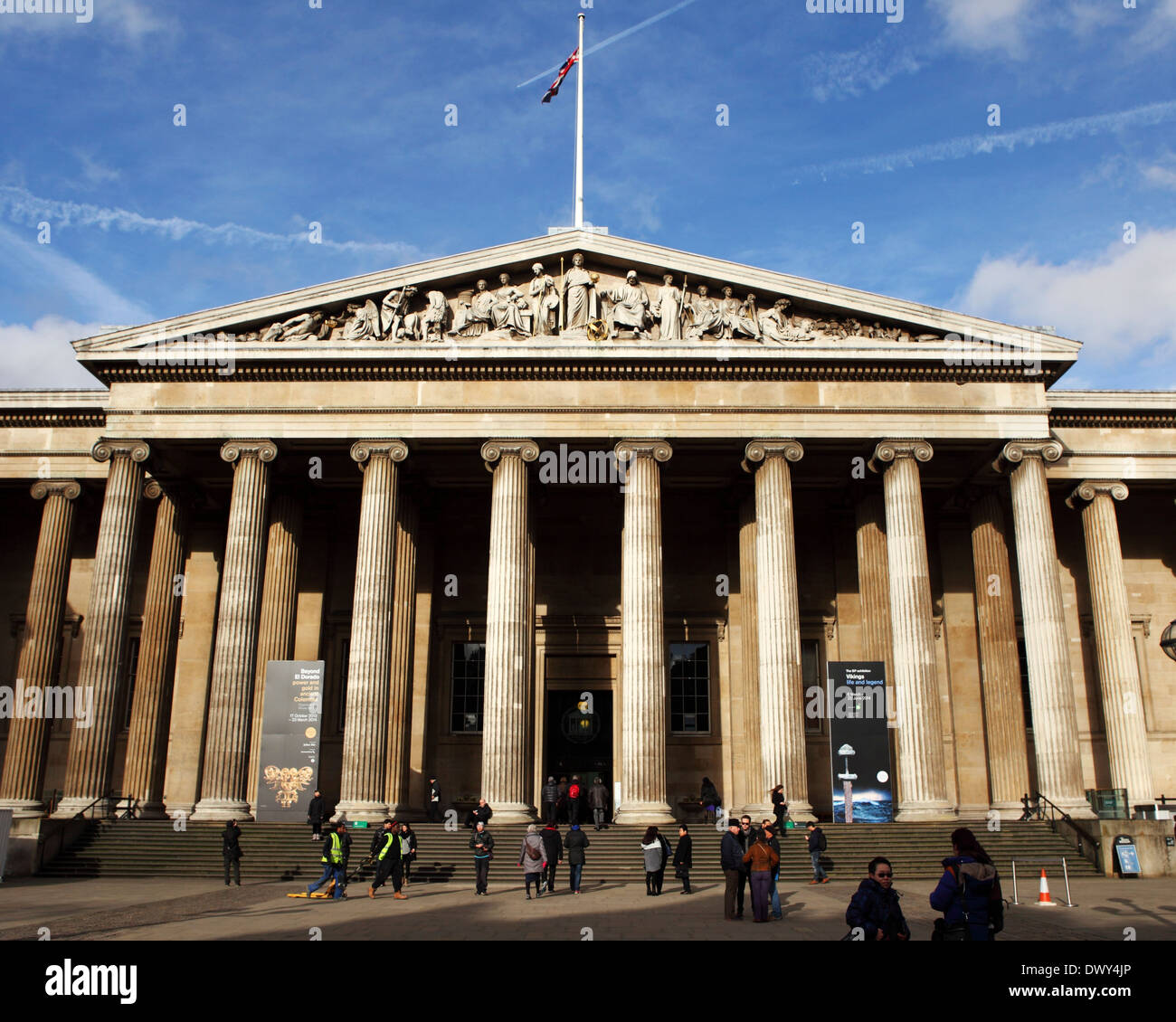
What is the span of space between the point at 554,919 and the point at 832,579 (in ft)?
70.2

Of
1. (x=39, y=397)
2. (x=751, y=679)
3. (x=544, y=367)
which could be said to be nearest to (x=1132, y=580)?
(x=751, y=679)

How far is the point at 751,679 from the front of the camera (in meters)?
31.5

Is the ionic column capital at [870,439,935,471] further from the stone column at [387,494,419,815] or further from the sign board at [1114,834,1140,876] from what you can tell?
the stone column at [387,494,419,815]

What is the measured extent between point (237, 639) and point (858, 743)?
16.5 meters

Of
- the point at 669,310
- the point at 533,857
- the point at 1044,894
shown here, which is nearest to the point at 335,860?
the point at 533,857

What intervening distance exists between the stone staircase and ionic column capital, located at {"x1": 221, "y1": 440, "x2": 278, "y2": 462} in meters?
9.85

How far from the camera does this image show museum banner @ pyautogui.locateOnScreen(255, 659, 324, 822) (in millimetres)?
26656

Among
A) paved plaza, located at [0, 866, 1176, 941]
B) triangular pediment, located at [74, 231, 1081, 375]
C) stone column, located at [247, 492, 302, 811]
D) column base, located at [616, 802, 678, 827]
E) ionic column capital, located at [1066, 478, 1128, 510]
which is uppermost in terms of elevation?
triangular pediment, located at [74, 231, 1081, 375]

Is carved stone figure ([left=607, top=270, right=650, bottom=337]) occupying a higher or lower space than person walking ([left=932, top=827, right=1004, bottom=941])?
higher

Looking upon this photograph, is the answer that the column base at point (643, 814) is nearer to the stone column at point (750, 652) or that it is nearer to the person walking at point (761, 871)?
the stone column at point (750, 652)

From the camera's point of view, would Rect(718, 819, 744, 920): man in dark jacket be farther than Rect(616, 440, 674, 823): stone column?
No

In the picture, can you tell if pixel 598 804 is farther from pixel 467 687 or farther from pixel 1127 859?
pixel 1127 859

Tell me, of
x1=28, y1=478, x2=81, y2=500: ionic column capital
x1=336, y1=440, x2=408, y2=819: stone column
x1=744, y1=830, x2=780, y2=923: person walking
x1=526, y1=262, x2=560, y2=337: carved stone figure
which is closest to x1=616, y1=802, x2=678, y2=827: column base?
x1=336, y1=440, x2=408, y2=819: stone column

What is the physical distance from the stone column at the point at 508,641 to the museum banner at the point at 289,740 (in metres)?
4.35
